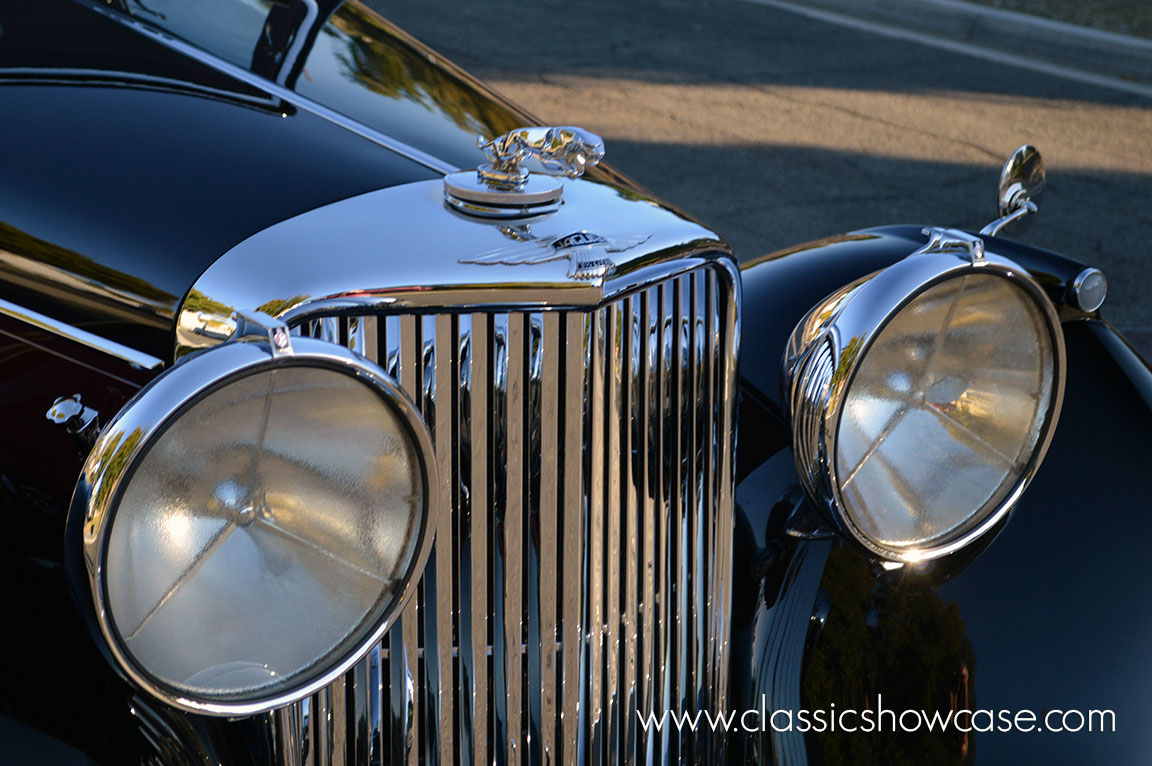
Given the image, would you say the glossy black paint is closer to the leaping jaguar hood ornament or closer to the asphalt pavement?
the leaping jaguar hood ornament

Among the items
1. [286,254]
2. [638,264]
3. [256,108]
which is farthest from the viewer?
[256,108]

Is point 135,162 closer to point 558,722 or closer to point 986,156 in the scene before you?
point 558,722

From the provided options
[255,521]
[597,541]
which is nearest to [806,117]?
[597,541]

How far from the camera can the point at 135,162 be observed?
147 centimetres

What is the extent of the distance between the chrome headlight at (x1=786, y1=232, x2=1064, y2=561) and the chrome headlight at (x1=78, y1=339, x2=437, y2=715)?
54cm

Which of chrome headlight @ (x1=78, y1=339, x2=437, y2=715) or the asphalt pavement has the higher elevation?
chrome headlight @ (x1=78, y1=339, x2=437, y2=715)

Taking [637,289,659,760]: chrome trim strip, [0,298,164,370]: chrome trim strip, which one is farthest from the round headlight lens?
[0,298,164,370]: chrome trim strip

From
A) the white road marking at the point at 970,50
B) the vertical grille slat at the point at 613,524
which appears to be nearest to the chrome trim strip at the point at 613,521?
the vertical grille slat at the point at 613,524

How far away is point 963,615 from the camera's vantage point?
162 centimetres

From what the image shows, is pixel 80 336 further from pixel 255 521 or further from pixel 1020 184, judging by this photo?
pixel 1020 184

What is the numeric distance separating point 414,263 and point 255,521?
1.04ft

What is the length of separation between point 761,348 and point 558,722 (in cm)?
66

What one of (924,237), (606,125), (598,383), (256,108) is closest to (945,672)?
(598,383)

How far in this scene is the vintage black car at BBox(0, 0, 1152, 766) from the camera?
3.86ft
